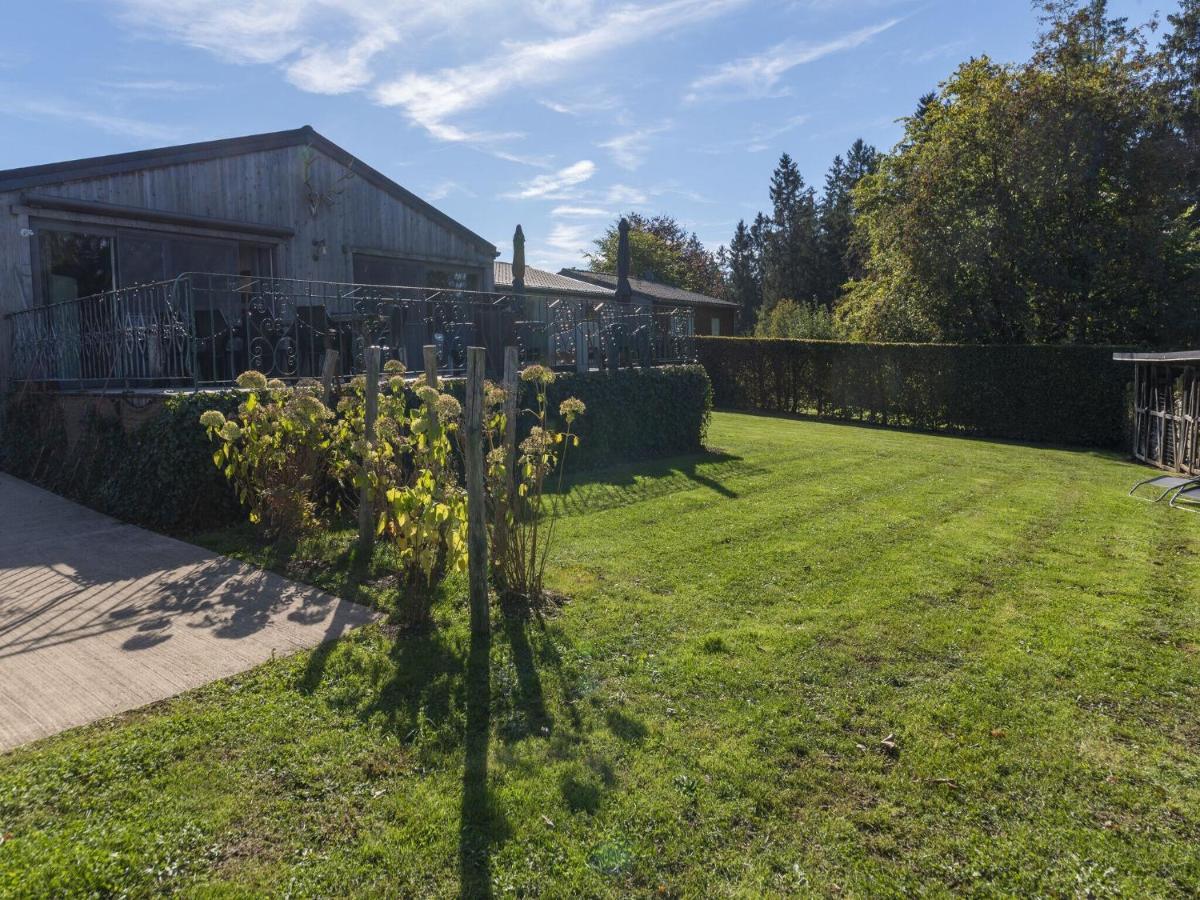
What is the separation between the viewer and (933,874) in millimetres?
2576

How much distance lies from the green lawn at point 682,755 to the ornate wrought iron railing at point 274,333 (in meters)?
3.42

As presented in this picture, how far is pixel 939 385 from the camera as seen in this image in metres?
18.7

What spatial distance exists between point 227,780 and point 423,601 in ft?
5.98

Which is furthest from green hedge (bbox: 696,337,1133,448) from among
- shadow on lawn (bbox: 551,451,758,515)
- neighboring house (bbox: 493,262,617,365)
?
neighboring house (bbox: 493,262,617,365)

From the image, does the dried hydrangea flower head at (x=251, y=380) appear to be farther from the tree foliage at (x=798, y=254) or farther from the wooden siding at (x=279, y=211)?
the tree foliage at (x=798, y=254)

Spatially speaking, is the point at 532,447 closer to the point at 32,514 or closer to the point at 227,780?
the point at 227,780

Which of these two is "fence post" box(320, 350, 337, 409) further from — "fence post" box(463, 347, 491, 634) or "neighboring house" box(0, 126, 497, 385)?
"fence post" box(463, 347, 491, 634)

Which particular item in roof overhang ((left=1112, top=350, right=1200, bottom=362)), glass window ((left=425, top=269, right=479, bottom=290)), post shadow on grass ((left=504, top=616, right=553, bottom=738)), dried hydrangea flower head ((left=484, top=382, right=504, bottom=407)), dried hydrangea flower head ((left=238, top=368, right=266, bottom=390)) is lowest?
post shadow on grass ((left=504, top=616, right=553, bottom=738))

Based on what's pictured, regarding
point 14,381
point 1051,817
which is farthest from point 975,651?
point 14,381

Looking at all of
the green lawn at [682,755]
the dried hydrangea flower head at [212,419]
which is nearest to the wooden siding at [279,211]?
the dried hydrangea flower head at [212,419]

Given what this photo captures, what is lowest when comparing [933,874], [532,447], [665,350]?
[933,874]

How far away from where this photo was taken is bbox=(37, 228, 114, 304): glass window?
10.5 metres

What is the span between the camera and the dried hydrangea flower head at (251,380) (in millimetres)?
5926

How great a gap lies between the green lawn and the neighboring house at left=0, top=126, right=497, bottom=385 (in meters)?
6.10
